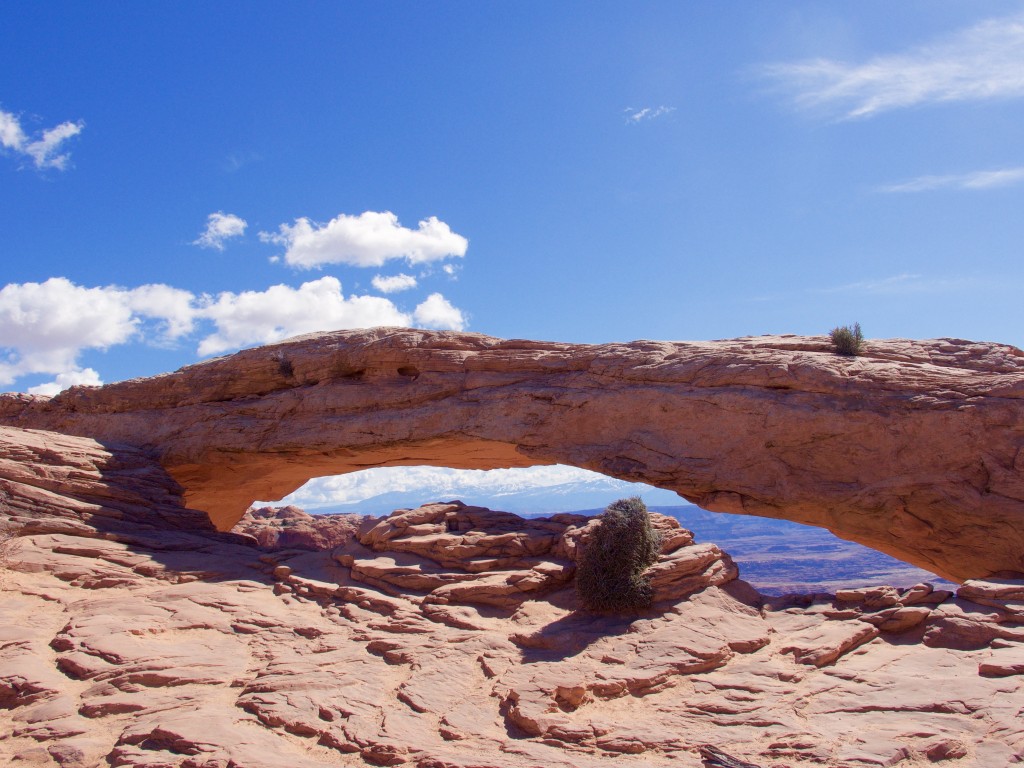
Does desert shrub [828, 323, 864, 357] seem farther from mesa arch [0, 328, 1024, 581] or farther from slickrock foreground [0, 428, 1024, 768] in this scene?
slickrock foreground [0, 428, 1024, 768]

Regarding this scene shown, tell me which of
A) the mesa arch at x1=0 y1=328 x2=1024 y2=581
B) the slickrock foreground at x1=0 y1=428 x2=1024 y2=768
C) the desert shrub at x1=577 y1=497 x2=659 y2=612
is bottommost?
the slickrock foreground at x1=0 y1=428 x2=1024 y2=768

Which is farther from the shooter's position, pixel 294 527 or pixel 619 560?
pixel 294 527

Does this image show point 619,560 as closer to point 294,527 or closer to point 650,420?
point 650,420

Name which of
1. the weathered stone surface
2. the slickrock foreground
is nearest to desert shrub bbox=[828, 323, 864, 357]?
the slickrock foreground

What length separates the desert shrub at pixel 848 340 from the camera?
17.4 meters

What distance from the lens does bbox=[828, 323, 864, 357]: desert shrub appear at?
57.1ft

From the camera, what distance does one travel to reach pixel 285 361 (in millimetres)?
22281

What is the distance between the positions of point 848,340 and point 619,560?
7624 millimetres

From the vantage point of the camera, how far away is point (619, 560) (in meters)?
15.3

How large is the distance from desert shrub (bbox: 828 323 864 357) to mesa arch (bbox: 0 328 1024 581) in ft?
1.08

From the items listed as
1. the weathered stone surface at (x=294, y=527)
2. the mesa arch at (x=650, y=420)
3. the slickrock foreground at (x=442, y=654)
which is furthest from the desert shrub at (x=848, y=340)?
the weathered stone surface at (x=294, y=527)

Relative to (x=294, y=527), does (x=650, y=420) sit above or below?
above

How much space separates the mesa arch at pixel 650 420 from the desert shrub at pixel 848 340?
1.08 ft

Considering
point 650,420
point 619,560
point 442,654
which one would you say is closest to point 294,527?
point 650,420
